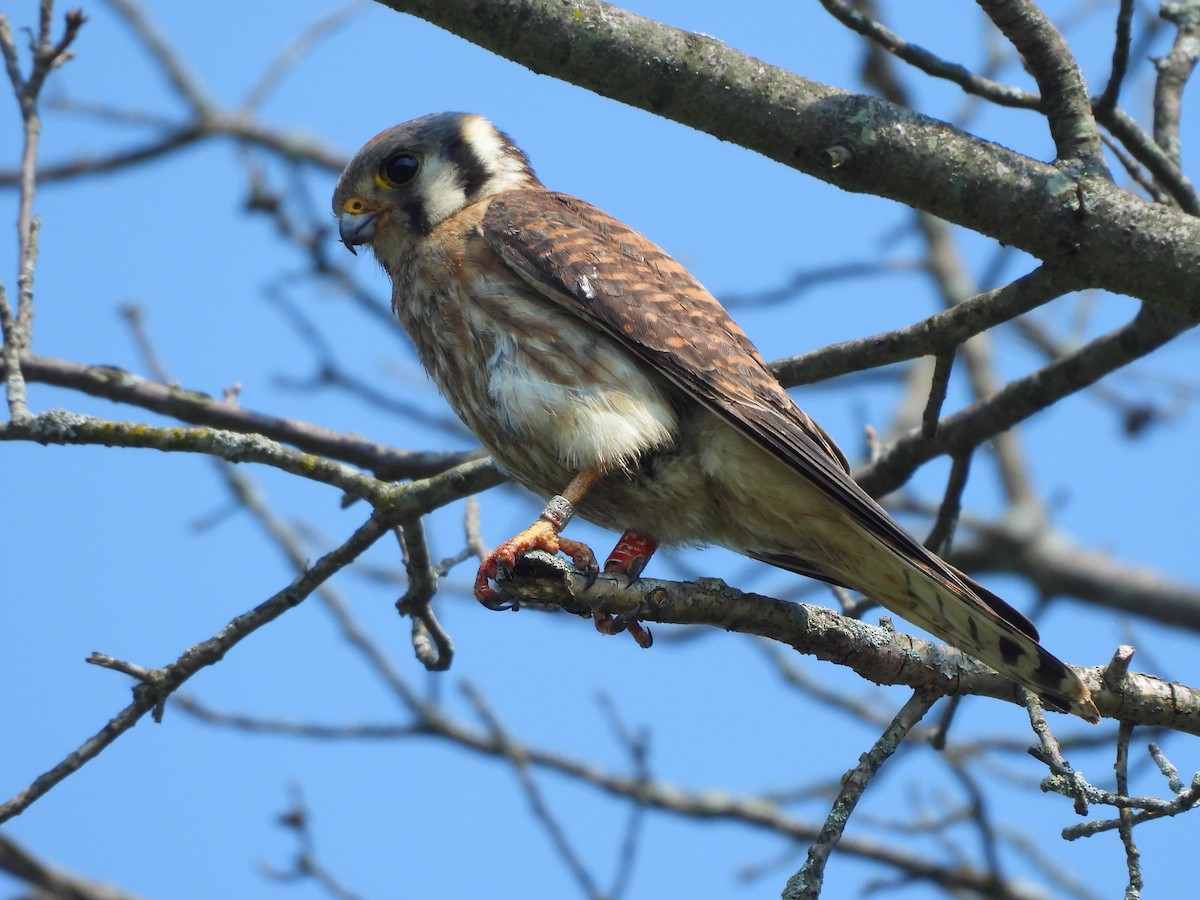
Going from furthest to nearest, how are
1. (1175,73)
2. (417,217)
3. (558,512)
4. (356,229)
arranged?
(356,229)
(417,217)
(1175,73)
(558,512)

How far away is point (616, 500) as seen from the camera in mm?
3387

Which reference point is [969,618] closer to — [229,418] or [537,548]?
[537,548]

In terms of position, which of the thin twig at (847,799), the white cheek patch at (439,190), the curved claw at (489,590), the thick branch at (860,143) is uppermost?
the white cheek patch at (439,190)

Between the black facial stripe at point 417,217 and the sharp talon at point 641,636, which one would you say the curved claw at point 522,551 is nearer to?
the sharp talon at point 641,636

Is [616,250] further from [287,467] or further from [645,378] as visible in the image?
[287,467]

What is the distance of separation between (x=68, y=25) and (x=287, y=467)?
4.79 ft

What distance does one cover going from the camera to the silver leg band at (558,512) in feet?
10.3

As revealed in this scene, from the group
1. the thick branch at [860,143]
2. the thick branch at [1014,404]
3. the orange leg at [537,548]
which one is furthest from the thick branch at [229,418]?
the thick branch at [860,143]

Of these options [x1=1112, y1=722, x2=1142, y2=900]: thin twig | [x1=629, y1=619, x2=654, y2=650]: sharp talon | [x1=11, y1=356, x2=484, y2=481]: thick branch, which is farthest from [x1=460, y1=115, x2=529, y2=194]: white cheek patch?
[x1=1112, y1=722, x2=1142, y2=900]: thin twig

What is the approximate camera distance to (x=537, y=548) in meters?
3.06

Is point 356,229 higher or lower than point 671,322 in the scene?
higher

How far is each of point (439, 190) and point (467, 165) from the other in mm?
215

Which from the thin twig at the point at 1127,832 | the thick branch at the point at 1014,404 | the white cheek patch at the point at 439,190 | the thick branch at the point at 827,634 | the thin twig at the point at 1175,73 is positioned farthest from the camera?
the white cheek patch at the point at 439,190

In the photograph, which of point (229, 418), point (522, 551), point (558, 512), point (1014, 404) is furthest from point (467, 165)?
point (1014, 404)
